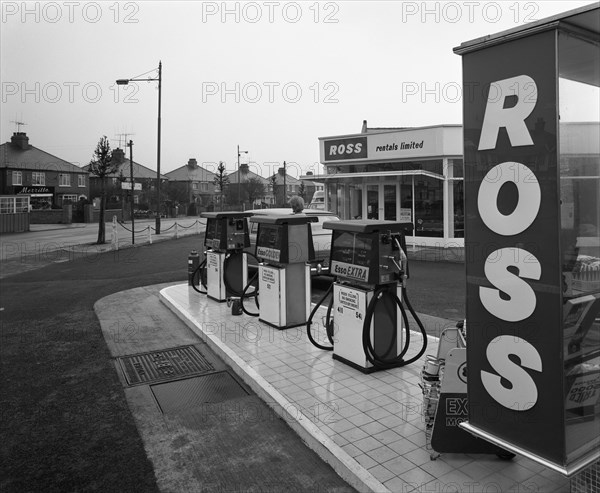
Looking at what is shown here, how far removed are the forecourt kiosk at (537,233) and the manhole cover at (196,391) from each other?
9.99 ft

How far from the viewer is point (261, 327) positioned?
8.07 metres

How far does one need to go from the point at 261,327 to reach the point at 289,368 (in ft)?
6.60

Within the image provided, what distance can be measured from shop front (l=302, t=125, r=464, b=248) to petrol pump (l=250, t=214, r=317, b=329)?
11.3m

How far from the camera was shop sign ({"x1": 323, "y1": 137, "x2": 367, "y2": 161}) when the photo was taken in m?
21.1

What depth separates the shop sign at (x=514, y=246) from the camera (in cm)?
299

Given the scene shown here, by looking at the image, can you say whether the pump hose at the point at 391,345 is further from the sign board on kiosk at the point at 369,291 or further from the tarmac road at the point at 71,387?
the tarmac road at the point at 71,387

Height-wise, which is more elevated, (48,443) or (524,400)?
(524,400)

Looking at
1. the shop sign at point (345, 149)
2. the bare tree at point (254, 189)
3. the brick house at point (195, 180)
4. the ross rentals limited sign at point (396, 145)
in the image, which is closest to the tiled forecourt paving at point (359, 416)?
the ross rentals limited sign at point (396, 145)

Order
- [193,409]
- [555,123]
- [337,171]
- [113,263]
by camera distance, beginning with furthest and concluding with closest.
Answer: [337,171], [113,263], [193,409], [555,123]


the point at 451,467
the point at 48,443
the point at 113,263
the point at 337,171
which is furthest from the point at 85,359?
the point at 337,171

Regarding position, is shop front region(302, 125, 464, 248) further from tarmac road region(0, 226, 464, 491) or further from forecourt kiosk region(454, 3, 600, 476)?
forecourt kiosk region(454, 3, 600, 476)

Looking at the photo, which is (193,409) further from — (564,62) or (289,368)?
(564,62)

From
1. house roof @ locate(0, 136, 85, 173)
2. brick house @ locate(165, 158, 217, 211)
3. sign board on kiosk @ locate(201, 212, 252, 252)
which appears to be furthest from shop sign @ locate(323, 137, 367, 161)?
brick house @ locate(165, 158, 217, 211)

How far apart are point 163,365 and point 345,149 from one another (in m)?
16.5
